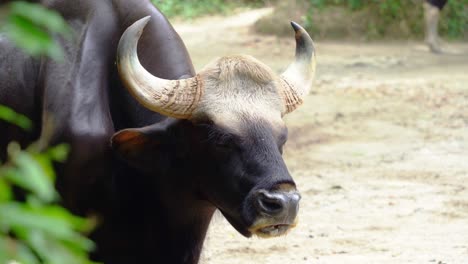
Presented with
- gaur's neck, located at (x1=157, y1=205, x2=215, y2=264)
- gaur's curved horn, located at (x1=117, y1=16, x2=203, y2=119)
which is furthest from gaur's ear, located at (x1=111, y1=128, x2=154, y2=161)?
gaur's neck, located at (x1=157, y1=205, x2=215, y2=264)

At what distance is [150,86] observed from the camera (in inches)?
164

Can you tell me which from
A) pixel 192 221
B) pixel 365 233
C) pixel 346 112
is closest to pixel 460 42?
pixel 346 112

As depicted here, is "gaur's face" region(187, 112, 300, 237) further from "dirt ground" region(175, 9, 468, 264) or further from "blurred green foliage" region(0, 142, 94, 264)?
"blurred green foliage" region(0, 142, 94, 264)

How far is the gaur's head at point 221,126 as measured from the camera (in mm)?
3902

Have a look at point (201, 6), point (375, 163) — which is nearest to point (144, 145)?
point (375, 163)

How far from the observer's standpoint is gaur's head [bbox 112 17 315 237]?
3.90 meters

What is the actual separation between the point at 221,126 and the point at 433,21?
11972 mm

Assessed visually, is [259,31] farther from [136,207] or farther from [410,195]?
[136,207]

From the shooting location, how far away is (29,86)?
4.61 metres

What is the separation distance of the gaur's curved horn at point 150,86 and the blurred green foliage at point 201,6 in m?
14.4

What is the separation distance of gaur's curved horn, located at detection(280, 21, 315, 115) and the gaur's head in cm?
6

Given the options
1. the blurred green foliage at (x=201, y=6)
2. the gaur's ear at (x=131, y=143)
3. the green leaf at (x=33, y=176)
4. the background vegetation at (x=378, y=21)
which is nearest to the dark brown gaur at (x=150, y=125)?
the gaur's ear at (x=131, y=143)

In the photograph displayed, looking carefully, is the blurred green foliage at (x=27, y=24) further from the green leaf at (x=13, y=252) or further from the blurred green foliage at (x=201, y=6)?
the blurred green foliage at (x=201, y=6)

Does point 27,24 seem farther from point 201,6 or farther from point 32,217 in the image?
point 201,6
